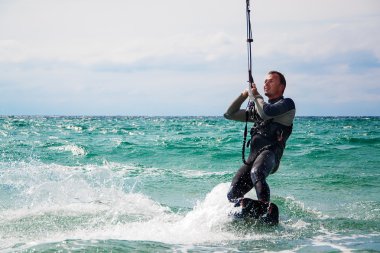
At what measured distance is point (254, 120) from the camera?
6906 mm

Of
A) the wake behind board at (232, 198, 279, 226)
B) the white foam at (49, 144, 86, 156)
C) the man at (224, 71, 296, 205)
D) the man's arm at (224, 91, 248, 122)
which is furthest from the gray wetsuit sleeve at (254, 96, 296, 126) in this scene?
the white foam at (49, 144, 86, 156)

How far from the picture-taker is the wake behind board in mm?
6559

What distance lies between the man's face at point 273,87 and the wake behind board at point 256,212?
154 centimetres

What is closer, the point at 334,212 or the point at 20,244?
the point at 20,244

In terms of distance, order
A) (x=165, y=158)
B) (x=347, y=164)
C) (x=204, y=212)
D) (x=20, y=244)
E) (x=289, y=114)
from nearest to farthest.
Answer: (x=20, y=244)
(x=289, y=114)
(x=204, y=212)
(x=347, y=164)
(x=165, y=158)

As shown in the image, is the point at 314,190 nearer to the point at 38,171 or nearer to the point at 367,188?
the point at 367,188

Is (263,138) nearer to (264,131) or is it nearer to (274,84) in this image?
(264,131)

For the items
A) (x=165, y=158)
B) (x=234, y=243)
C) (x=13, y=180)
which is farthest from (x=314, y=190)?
(x=165, y=158)

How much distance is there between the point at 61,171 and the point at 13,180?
2.86 m

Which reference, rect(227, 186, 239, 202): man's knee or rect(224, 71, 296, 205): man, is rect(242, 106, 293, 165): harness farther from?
rect(227, 186, 239, 202): man's knee

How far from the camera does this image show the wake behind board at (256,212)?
6.56 m

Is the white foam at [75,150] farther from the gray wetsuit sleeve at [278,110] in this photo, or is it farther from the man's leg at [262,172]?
the gray wetsuit sleeve at [278,110]

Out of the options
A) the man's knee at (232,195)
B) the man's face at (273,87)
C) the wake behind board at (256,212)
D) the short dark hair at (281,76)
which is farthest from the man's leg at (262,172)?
the short dark hair at (281,76)

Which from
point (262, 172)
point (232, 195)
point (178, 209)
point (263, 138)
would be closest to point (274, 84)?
point (263, 138)
